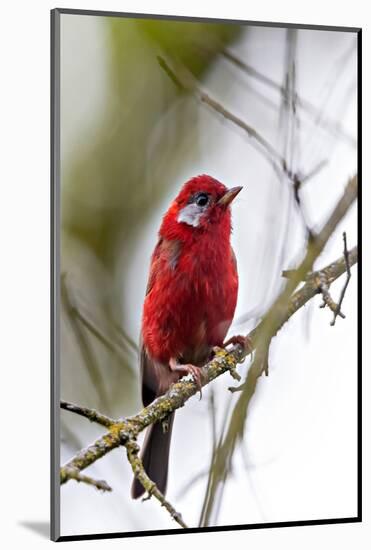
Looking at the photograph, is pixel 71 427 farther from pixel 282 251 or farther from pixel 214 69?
pixel 214 69

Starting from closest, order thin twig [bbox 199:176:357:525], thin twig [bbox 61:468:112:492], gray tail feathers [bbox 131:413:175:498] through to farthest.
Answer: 1. thin twig [bbox 61:468:112:492]
2. gray tail feathers [bbox 131:413:175:498]
3. thin twig [bbox 199:176:357:525]

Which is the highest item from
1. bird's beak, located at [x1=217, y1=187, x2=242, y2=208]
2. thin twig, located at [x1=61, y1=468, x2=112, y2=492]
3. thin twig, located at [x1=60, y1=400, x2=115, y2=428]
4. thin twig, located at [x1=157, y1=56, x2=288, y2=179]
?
thin twig, located at [x1=157, y1=56, x2=288, y2=179]

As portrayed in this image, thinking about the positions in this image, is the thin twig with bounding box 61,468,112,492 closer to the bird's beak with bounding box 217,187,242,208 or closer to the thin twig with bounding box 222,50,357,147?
the bird's beak with bounding box 217,187,242,208

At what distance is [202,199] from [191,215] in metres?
0.07

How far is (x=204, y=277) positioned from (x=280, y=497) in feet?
3.06

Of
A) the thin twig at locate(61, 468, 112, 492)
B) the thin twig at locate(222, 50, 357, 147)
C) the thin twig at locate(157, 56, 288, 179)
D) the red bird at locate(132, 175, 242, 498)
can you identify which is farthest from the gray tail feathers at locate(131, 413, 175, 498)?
the thin twig at locate(222, 50, 357, 147)

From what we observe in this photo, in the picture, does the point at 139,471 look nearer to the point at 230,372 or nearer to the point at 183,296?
the point at 230,372

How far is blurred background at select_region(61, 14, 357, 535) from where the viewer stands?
4.17 meters

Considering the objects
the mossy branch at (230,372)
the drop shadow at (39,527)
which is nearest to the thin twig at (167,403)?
the mossy branch at (230,372)

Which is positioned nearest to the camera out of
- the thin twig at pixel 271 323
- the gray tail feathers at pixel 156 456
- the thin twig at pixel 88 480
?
the thin twig at pixel 88 480

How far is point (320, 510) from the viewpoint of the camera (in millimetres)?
4637

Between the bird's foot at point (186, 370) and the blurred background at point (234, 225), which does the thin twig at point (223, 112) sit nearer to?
the blurred background at point (234, 225)

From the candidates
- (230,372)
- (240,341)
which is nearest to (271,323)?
(240,341)

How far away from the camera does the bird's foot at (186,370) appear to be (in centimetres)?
434
